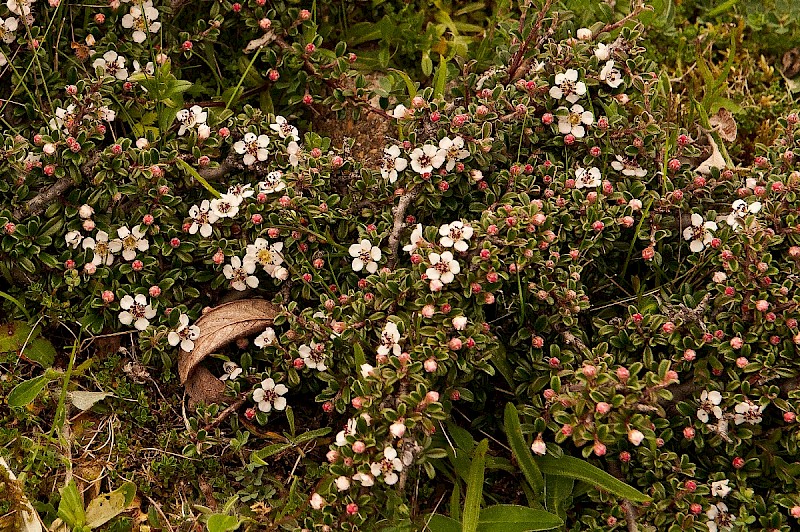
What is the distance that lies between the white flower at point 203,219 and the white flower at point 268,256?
0.20 metres

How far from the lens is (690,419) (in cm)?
307

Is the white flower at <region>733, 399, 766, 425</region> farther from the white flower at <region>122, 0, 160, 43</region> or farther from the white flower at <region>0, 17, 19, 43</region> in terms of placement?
the white flower at <region>0, 17, 19, 43</region>

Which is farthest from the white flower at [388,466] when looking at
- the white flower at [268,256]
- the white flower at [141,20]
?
the white flower at [141,20]

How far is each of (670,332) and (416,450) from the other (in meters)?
1.08

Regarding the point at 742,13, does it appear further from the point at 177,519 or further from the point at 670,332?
the point at 177,519

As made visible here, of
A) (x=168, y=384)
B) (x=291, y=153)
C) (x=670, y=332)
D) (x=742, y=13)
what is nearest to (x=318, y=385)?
(x=168, y=384)

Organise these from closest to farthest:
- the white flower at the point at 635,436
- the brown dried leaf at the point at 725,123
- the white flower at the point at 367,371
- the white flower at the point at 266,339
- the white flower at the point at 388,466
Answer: the white flower at the point at 635,436 → the white flower at the point at 388,466 → the white flower at the point at 367,371 → the white flower at the point at 266,339 → the brown dried leaf at the point at 725,123

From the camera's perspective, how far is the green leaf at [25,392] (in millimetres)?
3186

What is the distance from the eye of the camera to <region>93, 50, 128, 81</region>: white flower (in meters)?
3.66

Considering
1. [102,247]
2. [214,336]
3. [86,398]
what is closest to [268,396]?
[214,336]

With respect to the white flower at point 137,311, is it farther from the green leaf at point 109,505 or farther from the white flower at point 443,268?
the white flower at point 443,268

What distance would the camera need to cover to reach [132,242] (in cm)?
344

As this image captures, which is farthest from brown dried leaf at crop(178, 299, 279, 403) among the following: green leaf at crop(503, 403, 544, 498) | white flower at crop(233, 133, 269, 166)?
green leaf at crop(503, 403, 544, 498)

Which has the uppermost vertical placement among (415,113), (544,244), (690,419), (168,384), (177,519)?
(415,113)
